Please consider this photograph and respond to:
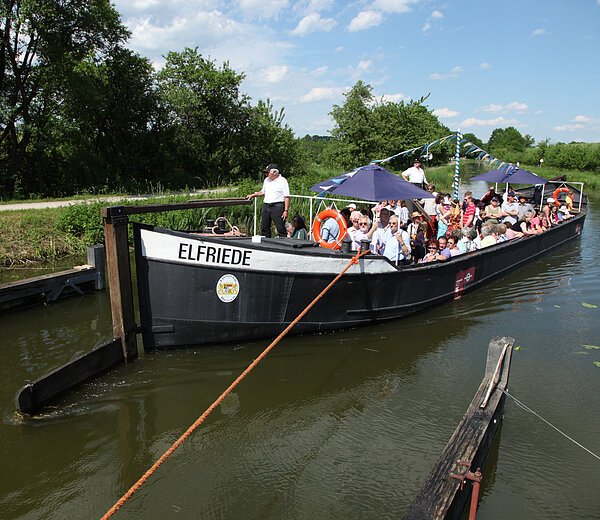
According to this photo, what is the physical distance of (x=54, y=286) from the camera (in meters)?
9.52

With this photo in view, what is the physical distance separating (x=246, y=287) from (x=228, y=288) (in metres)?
0.25

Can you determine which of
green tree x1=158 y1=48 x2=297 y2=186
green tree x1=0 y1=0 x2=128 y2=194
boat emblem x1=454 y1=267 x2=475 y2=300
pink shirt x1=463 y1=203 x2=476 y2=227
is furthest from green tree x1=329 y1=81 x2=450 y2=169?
boat emblem x1=454 y1=267 x2=475 y2=300

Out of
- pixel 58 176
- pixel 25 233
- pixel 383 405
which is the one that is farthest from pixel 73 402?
pixel 58 176

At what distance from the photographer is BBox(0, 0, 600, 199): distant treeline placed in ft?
60.1

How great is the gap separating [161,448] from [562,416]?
4386 mm

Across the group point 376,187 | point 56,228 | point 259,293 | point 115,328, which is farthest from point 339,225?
point 56,228

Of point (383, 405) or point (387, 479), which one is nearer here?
point (387, 479)

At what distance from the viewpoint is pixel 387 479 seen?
4.59 m

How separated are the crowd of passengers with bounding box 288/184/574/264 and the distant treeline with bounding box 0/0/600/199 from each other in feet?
38.5

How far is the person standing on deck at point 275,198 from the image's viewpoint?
27.1 feet

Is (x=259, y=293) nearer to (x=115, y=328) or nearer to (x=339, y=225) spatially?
(x=115, y=328)

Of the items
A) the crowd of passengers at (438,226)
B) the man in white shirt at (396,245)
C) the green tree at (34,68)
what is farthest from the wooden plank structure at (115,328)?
the green tree at (34,68)

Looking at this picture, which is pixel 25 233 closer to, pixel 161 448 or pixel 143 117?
pixel 161 448

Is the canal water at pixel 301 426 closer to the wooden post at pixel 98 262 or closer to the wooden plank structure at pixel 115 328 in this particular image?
the wooden plank structure at pixel 115 328
